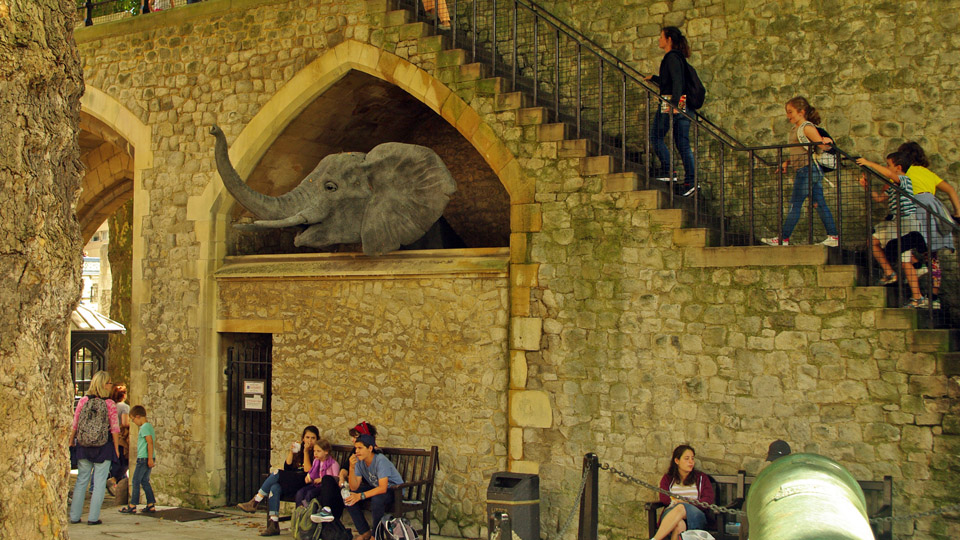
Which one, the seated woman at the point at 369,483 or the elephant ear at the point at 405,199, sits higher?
the elephant ear at the point at 405,199

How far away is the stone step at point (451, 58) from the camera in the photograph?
8117 millimetres

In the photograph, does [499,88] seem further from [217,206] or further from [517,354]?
[217,206]

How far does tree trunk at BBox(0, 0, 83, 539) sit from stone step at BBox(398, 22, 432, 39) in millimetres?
5122

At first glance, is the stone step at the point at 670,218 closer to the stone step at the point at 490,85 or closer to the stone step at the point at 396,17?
the stone step at the point at 490,85

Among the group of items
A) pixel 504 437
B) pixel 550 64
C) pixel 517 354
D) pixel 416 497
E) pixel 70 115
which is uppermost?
pixel 550 64

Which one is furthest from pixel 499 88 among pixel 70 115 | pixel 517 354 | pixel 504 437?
pixel 70 115

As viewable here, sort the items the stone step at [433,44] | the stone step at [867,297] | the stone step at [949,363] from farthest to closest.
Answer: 1. the stone step at [433,44]
2. the stone step at [867,297]
3. the stone step at [949,363]

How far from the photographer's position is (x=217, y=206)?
9.60 meters

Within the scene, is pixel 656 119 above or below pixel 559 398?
above

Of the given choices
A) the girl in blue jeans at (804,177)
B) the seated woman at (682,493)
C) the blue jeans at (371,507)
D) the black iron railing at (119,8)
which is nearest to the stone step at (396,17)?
the black iron railing at (119,8)

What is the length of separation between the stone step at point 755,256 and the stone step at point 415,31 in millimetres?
3086

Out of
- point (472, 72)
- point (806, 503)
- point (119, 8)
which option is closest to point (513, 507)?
point (806, 503)

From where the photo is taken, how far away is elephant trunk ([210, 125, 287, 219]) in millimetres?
8633

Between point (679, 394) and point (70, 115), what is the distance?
473 centimetres
